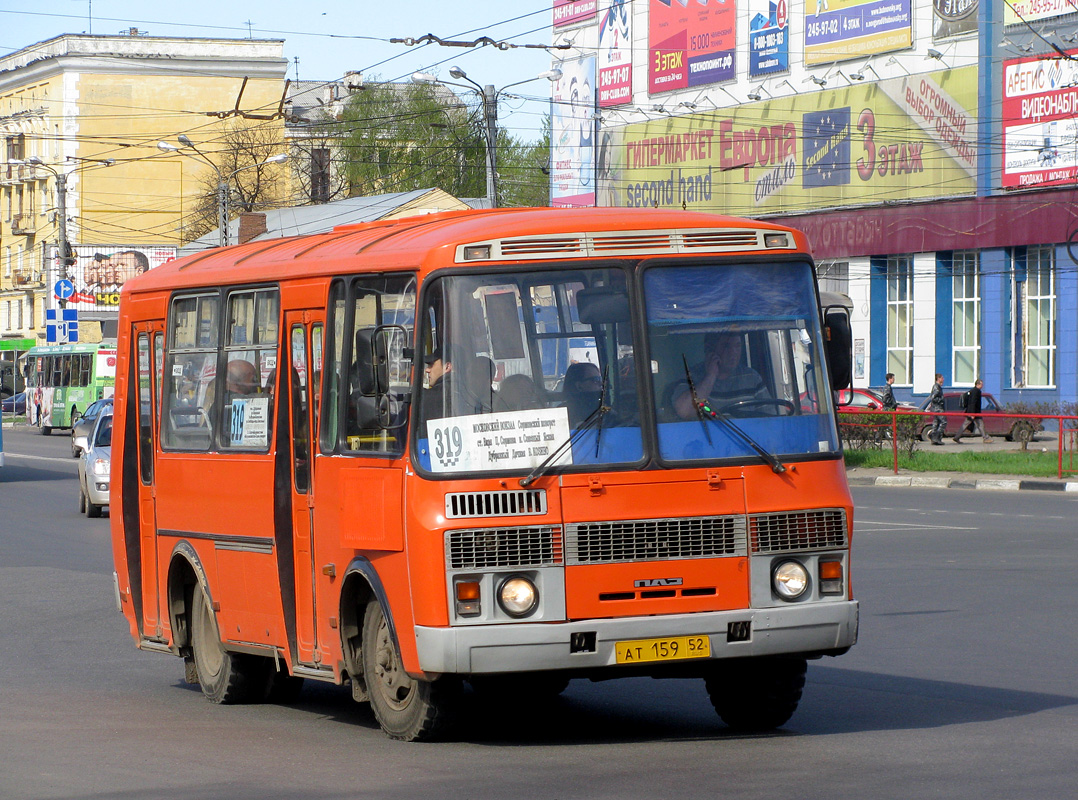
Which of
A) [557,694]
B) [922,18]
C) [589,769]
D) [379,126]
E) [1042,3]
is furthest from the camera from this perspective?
[379,126]

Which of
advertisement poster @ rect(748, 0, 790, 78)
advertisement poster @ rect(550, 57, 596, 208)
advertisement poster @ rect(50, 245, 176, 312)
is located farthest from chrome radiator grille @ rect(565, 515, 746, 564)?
advertisement poster @ rect(50, 245, 176, 312)

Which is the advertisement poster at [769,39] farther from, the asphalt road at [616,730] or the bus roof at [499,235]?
the bus roof at [499,235]

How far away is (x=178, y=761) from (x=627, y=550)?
7.17 ft

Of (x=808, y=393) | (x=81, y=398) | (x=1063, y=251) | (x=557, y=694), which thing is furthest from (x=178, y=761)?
(x=81, y=398)

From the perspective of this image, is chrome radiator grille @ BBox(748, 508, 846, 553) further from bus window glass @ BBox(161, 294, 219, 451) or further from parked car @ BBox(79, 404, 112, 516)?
parked car @ BBox(79, 404, 112, 516)

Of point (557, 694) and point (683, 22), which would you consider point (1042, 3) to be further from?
point (557, 694)

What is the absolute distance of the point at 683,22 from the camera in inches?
2109

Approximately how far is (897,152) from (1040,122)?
5.76 m

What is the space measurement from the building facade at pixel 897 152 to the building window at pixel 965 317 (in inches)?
2.3

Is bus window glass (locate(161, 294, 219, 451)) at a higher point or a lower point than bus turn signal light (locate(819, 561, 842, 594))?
higher

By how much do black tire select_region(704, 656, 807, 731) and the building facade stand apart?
33.3m

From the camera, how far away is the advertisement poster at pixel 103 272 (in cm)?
7719

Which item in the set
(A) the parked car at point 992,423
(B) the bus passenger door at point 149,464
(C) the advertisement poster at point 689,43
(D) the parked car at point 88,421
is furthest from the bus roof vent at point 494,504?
(C) the advertisement poster at point 689,43

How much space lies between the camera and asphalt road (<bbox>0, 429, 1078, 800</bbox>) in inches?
271
